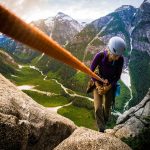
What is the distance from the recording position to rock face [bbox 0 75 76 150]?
8641mm

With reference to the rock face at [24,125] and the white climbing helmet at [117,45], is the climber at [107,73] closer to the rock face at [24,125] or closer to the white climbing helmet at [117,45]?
the white climbing helmet at [117,45]

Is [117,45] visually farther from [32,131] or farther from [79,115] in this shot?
[79,115]

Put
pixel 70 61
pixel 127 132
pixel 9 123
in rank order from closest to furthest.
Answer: pixel 70 61
pixel 9 123
pixel 127 132

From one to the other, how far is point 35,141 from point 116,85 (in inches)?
194

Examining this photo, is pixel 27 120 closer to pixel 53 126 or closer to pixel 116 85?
pixel 53 126

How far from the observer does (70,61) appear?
117cm

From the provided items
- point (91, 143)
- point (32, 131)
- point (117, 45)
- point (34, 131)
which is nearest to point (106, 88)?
point (117, 45)

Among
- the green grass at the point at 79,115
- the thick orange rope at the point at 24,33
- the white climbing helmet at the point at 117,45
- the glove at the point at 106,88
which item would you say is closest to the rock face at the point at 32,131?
the glove at the point at 106,88

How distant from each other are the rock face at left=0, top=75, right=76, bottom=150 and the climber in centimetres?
204

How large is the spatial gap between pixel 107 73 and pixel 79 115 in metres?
173

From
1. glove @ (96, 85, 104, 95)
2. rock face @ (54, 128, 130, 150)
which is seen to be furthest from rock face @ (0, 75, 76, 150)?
glove @ (96, 85, 104, 95)

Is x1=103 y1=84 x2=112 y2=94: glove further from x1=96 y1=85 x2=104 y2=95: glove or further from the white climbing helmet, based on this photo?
the white climbing helmet

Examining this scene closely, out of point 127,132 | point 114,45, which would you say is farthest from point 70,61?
point 127,132

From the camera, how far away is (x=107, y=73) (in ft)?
42.4
